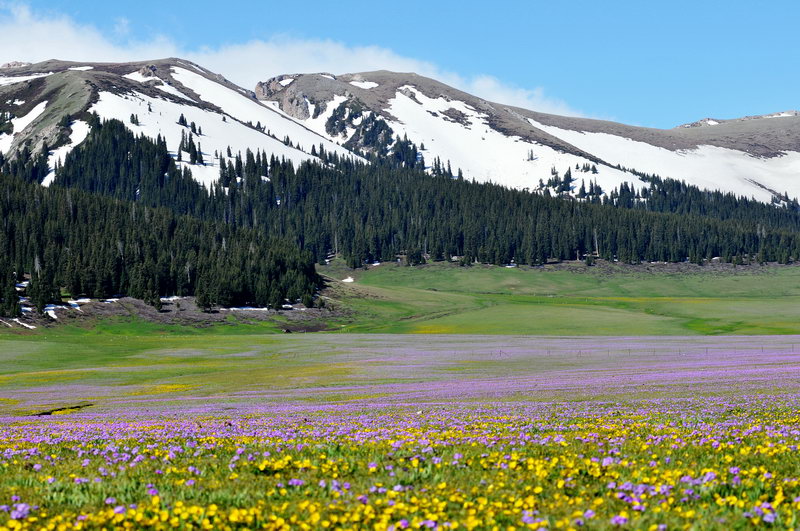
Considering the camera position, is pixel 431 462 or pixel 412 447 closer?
pixel 431 462

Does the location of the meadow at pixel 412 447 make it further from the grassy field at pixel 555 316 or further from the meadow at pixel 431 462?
the grassy field at pixel 555 316

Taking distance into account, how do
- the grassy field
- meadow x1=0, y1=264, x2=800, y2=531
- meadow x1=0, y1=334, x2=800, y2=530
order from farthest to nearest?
the grassy field → meadow x1=0, y1=264, x2=800, y2=531 → meadow x1=0, y1=334, x2=800, y2=530

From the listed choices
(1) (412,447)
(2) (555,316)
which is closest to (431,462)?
(1) (412,447)

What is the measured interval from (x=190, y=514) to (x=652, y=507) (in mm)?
6076

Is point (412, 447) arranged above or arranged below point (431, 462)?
below

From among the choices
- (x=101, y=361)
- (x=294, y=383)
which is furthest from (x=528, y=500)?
(x=101, y=361)

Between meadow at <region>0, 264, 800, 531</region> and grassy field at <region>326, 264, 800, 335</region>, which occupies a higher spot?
meadow at <region>0, 264, 800, 531</region>

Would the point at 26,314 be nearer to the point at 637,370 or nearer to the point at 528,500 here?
the point at 637,370

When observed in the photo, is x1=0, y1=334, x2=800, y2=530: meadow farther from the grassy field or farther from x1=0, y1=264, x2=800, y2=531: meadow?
the grassy field

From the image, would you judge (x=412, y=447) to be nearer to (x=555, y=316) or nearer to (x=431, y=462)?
(x=431, y=462)

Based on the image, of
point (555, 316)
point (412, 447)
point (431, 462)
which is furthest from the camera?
point (555, 316)

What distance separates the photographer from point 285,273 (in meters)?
171

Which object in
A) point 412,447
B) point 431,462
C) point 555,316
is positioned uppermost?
point 431,462

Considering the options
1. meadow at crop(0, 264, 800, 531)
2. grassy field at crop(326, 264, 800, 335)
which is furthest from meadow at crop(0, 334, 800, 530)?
grassy field at crop(326, 264, 800, 335)
